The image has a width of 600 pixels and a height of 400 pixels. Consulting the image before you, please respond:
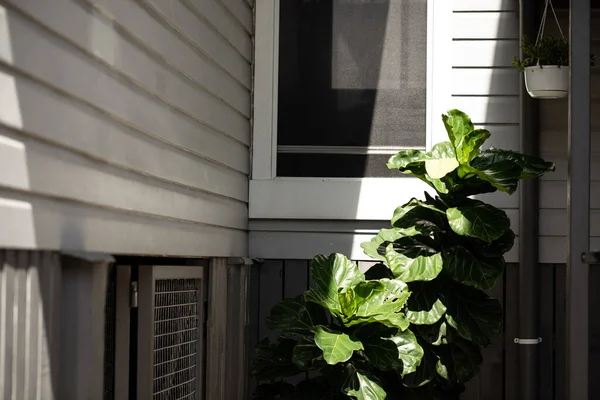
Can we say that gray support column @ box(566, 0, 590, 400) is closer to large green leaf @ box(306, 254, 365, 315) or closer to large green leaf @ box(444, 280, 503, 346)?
large green leaf @ box(444, 280, 503, 346)

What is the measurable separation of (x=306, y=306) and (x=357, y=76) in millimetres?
1609

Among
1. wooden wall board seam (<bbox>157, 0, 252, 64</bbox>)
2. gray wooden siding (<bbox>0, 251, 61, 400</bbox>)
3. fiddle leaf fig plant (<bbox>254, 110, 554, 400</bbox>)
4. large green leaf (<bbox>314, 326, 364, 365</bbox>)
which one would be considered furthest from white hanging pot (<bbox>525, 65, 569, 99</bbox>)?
gray wooden siding (<bbox>0, 251, 61, 400</bbox>)

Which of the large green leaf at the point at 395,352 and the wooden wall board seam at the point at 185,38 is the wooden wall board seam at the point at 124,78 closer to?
the wooden wall board seam at the point at 185,38

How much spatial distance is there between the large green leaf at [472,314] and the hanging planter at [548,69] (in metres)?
1.14

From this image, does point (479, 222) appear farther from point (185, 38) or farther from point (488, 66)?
point (185, 38)

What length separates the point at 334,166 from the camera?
549cm

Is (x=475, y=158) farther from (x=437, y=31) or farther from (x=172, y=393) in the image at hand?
(x=172, y=393)

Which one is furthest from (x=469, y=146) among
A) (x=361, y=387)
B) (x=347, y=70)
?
(x=361, y=387)

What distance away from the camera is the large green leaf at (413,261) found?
449 cm

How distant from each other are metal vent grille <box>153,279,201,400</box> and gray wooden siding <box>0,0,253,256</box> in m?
0.21

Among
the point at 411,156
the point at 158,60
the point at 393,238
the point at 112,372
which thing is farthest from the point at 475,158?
the point at 112,372

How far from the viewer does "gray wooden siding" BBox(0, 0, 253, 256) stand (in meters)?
2.54

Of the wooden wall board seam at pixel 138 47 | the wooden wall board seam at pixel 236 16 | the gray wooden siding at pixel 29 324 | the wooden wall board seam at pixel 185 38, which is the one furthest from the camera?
the wooden wall board seam at pixel 236 16

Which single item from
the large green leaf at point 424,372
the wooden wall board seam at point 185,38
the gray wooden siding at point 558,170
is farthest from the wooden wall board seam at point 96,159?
the gray wooden siding at point 558,170
